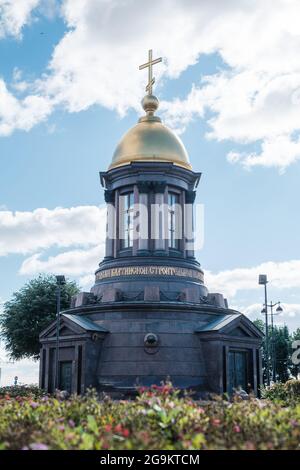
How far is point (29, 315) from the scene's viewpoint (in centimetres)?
4225

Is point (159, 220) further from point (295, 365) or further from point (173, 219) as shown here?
point (295, 365)

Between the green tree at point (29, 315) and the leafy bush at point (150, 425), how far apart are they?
30541mm

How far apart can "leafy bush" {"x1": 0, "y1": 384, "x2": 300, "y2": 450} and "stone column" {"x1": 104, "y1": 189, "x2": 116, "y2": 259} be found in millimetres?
19644

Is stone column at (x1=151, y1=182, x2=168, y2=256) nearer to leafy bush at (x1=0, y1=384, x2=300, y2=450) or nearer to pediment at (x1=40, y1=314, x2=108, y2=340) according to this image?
pediment at (x1=40, y1=314, x2=108, y2=340)

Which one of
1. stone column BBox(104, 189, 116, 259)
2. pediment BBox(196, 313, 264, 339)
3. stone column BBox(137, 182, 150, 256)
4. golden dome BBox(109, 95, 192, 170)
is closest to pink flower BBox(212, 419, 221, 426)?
pediment BBox(196, 313, 264, 339)

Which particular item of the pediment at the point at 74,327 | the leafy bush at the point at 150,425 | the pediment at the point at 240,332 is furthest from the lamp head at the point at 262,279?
the leafy bush at the point at 150,425

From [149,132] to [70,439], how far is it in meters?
25.4

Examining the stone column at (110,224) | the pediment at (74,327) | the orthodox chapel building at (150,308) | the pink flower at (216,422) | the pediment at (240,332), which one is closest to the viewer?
the pink flower at (216,422)

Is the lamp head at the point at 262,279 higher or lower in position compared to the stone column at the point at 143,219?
lower

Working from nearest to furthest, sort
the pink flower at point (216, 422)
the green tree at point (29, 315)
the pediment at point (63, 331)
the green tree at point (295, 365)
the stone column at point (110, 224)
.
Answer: the pink flower at point (216, 422)
the pediment at point (63, 331)
the stone column at point (110, 224)
the green tree at point (29, 315)
the green tree at point (295, 365)

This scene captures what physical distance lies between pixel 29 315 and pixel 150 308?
17.9m

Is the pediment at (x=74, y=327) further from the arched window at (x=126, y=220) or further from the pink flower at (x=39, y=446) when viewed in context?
the pink flower at (x=39, y=446)

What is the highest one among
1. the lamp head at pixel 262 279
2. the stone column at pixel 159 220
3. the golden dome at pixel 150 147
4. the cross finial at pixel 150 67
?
the cross finial at pixel 150 67

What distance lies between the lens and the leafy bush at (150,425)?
8.19m
